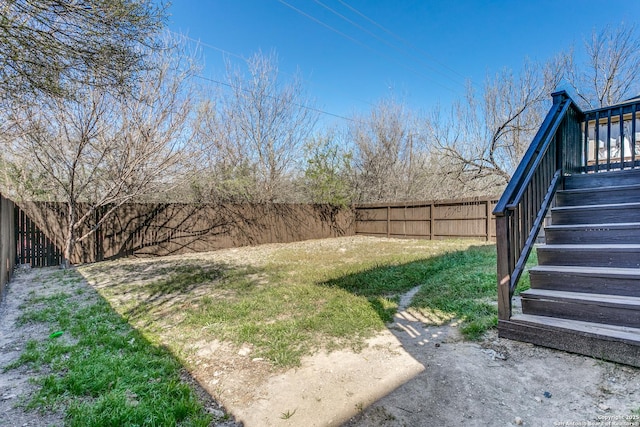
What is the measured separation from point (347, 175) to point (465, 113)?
187 inches

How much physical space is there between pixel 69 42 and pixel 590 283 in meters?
4.71

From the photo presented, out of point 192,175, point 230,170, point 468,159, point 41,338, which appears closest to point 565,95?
point 41,338

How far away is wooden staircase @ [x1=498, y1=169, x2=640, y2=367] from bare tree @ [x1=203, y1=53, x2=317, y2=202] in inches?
352

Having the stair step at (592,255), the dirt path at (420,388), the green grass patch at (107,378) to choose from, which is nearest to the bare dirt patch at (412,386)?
the dirt path at (420,388)

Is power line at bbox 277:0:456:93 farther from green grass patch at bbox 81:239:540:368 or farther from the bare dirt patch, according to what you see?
the bare dirt patch

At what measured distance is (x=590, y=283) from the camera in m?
2.33

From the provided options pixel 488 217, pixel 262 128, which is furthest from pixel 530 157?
pixel 262 128

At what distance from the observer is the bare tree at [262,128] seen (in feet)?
35.9

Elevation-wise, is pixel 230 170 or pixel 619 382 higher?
pixel 230 170

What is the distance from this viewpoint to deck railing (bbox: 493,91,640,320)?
92.4 inches

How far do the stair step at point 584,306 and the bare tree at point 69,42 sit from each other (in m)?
4.23

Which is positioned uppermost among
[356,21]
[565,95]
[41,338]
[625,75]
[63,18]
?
[356,21]

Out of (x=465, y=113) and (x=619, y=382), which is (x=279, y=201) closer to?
(x=465, y=113)

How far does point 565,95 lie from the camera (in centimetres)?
338
